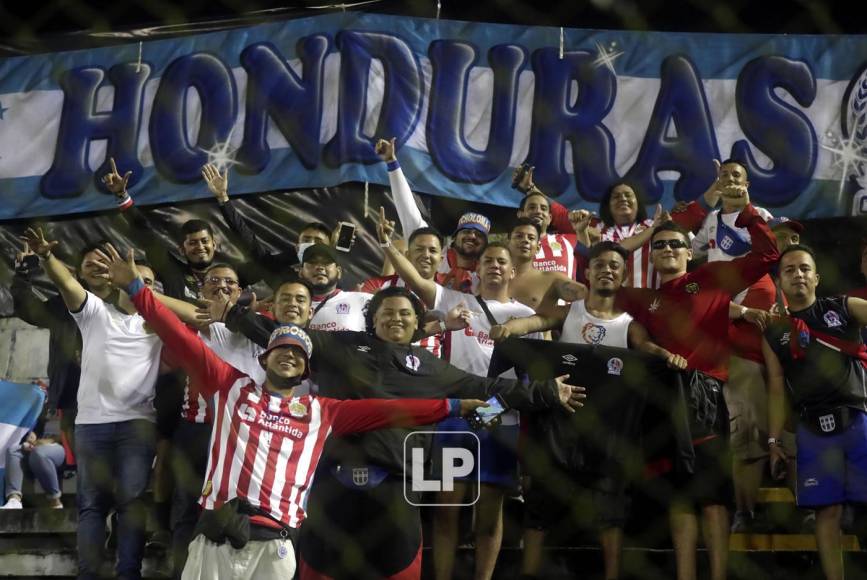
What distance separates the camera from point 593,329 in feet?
13.6

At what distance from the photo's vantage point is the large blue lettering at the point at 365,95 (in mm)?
5965

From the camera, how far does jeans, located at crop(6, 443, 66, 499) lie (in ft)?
17.8

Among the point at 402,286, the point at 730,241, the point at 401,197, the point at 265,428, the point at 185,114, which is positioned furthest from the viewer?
the point at 185,114

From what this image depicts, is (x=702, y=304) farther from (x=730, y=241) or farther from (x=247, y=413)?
(x=247, y=413)

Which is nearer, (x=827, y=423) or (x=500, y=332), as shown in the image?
(x=827, y=423)

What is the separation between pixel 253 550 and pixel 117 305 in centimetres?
135

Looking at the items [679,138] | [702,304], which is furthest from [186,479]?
[679,138]

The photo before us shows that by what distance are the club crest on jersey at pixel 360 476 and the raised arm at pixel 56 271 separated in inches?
49.6

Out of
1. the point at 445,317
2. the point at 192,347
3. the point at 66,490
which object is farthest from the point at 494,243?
the point at 66,490

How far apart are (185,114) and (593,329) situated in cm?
309

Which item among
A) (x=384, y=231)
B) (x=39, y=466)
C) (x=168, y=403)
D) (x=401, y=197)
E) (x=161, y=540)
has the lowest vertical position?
(x=161, y=540)

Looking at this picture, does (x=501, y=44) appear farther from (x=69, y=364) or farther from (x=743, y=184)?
(x=69, y=364)

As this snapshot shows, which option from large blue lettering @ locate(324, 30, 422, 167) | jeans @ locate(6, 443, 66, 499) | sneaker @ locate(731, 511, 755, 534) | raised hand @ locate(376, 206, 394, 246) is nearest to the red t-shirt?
sneaker @ locate(731, 511, 755, 534)

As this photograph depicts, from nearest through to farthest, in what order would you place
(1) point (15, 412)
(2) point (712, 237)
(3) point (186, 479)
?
(3) point (186, 479)
(2) point (712, 237)
(1) point (15, 412)
